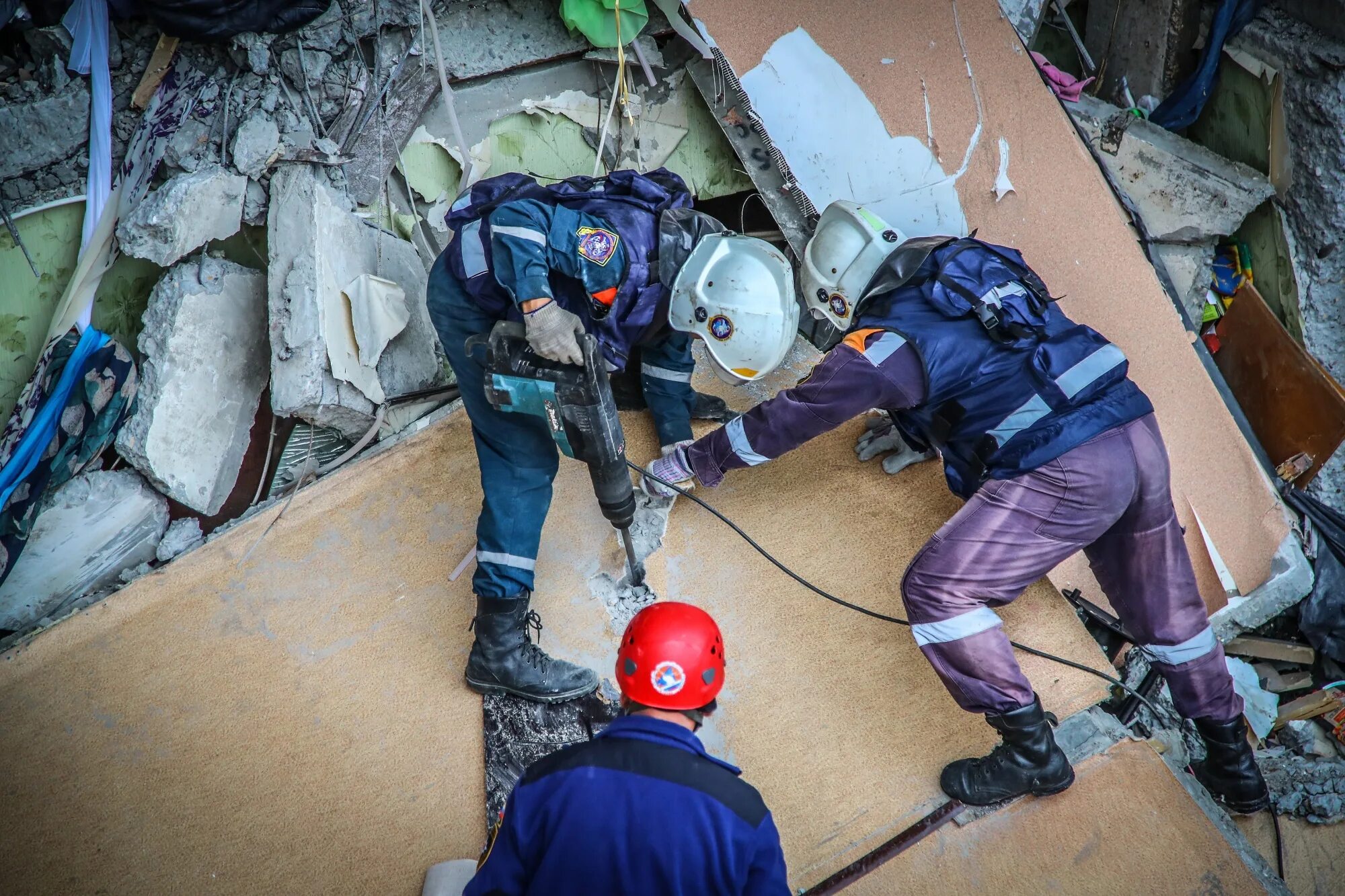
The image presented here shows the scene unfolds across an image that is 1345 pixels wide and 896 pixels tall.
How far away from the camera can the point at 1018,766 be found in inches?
95.6

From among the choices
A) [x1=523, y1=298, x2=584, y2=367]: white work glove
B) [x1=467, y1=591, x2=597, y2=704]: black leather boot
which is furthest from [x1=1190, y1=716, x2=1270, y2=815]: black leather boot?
[x1=523, y1=298, x2=584, y2=367]: white work glove

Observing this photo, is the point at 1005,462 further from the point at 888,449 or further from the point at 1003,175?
the point at 1003,175

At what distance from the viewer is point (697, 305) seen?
2.54 m

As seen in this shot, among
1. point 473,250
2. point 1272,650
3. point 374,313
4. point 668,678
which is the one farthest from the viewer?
point 1272,650

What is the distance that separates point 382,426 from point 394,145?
3.48 feet

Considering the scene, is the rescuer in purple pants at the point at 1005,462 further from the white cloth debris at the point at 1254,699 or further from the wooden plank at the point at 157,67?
the wooden plank at the point at 157,67

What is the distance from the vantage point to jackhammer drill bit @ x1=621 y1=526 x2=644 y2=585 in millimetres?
2781

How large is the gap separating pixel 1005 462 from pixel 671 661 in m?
1.16

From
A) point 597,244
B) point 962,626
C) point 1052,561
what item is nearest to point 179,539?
point 597,244

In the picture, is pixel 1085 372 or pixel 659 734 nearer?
pixel 659 734

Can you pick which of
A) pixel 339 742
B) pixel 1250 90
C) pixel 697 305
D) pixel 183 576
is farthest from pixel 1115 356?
pixel 183 576

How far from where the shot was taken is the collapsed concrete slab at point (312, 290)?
302 cm

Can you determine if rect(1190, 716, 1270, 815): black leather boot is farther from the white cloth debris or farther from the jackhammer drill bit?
the jackhammer drill bit

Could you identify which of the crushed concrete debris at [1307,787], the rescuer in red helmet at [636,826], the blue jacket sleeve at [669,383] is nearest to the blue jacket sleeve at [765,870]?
the rescuer in red helmet at [636,826]
